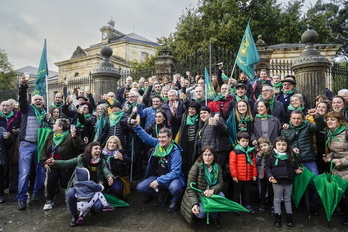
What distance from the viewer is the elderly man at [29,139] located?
15.0ft

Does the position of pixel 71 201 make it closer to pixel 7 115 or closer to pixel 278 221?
pixel 7 115

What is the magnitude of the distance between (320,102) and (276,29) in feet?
74.7

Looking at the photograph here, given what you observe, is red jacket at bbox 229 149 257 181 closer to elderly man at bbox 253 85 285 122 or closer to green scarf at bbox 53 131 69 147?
elderly man at bbox 253 85 285 122

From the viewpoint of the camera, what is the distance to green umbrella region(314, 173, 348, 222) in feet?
11.3

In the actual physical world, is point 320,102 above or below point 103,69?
below

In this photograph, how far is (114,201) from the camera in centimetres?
421

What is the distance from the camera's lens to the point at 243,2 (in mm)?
22688

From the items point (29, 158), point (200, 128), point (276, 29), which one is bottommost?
point (29, 158)

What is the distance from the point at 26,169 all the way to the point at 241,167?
4.09 metres

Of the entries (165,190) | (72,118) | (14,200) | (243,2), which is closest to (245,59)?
(165,190)

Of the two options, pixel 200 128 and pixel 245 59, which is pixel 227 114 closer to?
pixel 200 128

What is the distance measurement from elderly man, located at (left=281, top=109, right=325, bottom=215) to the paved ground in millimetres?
365

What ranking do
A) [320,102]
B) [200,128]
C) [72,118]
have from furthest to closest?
[72,118] < [200,128] < [320,102]

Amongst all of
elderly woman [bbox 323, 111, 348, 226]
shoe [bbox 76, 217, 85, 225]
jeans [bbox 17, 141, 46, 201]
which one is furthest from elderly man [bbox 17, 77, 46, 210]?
elderly woman [bbox 323, 111, 348, 226]
